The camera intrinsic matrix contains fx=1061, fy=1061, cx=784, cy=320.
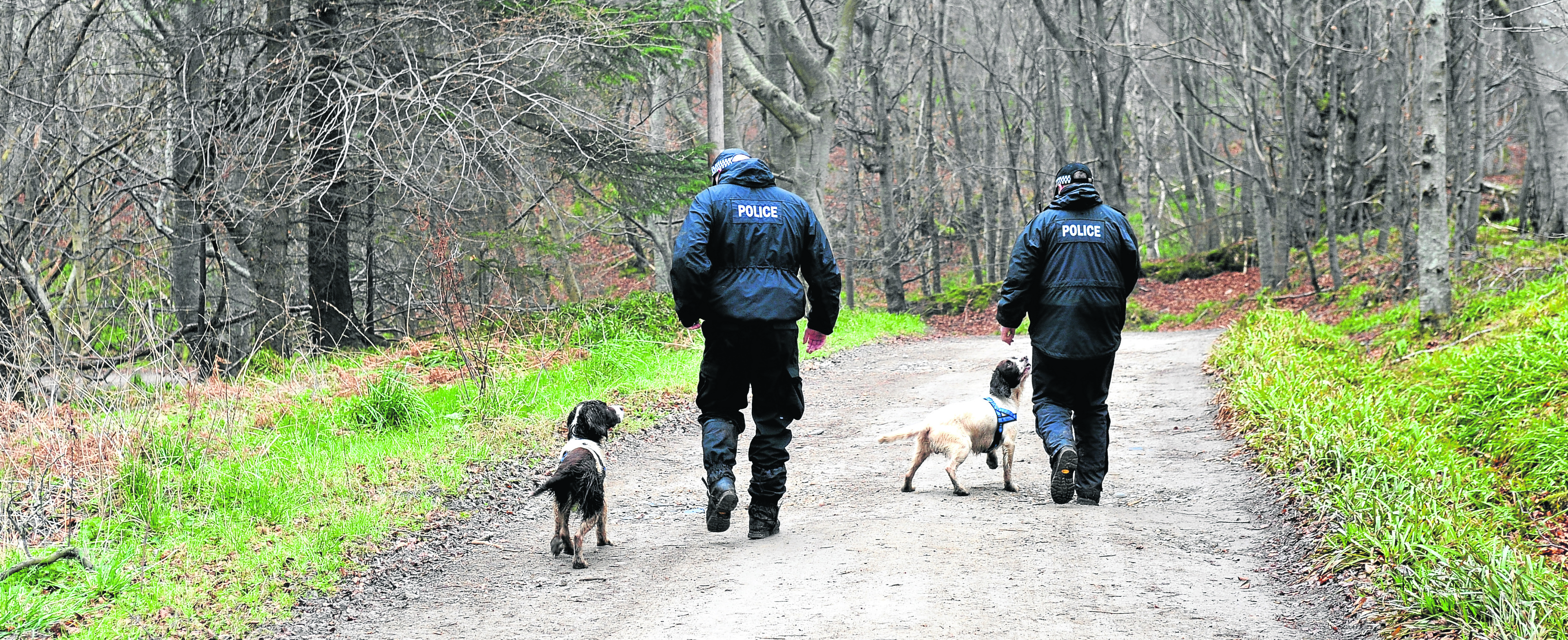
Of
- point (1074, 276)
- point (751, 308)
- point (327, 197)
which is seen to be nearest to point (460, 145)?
point (327, 197)

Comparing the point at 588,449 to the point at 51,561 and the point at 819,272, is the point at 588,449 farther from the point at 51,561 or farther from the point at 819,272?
the point at 51,561

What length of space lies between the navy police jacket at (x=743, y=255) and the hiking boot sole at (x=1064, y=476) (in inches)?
66.2

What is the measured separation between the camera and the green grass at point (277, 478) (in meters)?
4.58

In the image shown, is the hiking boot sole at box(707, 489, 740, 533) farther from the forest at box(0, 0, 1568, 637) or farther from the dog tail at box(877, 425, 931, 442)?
the forest at box(0, 0, 1568, 637)

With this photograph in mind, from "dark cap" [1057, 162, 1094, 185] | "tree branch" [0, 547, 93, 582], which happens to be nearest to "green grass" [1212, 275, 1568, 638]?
"dark cap" [1057, 162, 1094, 185]

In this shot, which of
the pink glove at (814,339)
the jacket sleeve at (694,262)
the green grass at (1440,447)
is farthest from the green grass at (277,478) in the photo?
the green grass at (1440,447)

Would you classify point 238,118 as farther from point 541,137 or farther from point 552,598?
point 552,598

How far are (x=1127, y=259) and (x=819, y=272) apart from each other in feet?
6.26

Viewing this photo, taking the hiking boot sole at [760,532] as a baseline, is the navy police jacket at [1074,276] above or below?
above

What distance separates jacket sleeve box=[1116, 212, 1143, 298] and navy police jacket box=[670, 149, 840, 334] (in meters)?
1.80

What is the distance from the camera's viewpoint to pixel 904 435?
653 cm

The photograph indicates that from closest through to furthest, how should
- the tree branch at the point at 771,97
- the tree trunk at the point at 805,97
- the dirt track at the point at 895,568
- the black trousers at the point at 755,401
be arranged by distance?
the dirt track at the point at 895,568, the black trousers at the point at 755,401, the tree branch at the point at 771,97, the tree trunk at the point at 805,97

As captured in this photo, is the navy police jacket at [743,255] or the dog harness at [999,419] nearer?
the navy police jacket at [743,255]

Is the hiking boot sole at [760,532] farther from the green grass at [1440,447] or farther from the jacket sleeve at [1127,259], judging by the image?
the green grass at [1440,447]
